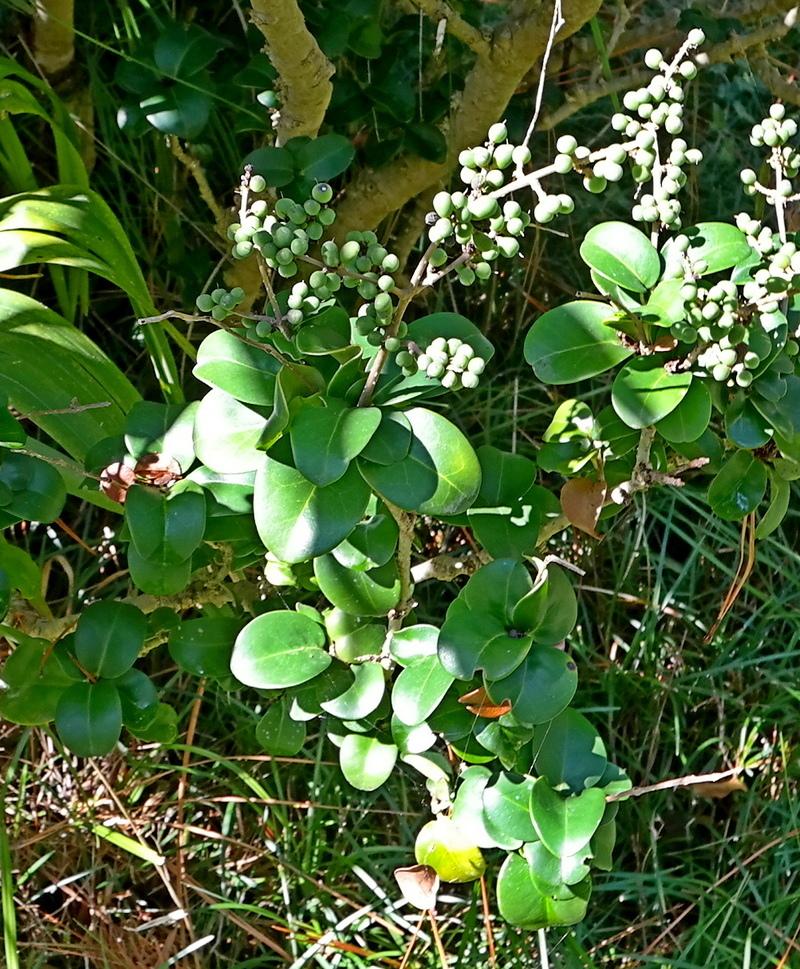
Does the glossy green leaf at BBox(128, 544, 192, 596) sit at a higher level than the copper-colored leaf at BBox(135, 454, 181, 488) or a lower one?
lower

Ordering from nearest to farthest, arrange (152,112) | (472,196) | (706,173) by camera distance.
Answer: (472,196), (152,112), (706,173)

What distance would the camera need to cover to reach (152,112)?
36.3 inches

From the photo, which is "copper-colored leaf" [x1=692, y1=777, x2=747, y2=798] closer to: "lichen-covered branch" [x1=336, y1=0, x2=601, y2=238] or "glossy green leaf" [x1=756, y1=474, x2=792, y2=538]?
"glossy green leaf" [x1=756, y1=474, x2=792, y2=538]

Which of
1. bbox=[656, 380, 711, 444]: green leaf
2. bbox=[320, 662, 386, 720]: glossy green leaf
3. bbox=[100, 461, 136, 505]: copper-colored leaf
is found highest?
bbox=[656, 380, 711, 444]: green leaf

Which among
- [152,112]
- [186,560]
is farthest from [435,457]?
[152,112]

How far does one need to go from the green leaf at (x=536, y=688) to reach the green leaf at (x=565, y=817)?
0.28 feet

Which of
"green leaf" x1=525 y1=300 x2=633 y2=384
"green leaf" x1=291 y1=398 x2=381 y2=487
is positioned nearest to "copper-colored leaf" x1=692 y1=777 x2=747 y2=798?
"green leaf" x1=525 y1=300 x2=633 y2=384

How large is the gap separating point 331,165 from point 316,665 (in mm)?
426


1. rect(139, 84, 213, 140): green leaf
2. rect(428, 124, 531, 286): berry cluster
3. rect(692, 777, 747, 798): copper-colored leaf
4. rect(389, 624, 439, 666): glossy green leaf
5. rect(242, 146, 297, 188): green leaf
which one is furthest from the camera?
rect(692, 777, 747, 798): copper-colored leaf

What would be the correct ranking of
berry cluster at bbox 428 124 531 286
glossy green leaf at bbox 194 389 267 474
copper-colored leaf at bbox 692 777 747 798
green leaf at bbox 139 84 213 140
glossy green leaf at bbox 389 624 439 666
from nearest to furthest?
berry cluster at bbox 428 124 531 286, glossy green leaf at bbox 194 389 267 474, glossy green leaf at bbox 389 624 439 666, green leaf at bbox 139 84 213 140, copper-colored leaf at bbox 692 777 747 798

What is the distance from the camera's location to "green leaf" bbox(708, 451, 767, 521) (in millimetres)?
688

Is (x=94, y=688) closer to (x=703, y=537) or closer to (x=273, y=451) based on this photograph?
(x=273, y=451)

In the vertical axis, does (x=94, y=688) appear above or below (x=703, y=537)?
above

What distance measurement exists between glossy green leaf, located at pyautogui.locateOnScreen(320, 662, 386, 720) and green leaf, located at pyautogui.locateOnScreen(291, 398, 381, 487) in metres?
0.22
